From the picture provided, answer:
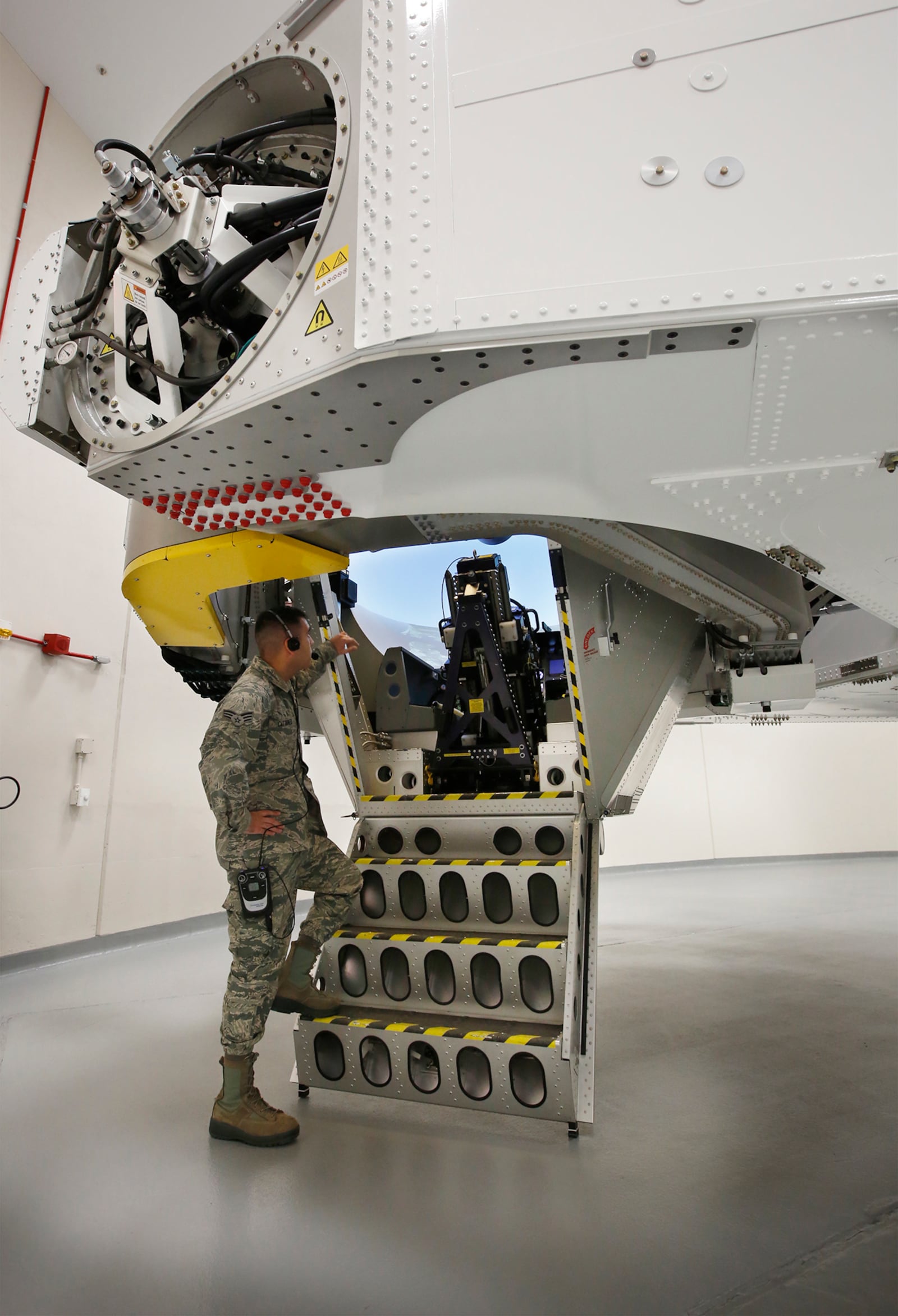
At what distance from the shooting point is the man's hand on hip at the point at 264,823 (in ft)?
9.22

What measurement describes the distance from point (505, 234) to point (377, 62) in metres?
0.76

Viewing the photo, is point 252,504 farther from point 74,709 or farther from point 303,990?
point 74,709

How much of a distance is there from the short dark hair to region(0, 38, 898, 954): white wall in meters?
3.43

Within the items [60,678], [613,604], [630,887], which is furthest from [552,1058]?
[630,887]

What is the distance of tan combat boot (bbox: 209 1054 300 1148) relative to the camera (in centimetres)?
251

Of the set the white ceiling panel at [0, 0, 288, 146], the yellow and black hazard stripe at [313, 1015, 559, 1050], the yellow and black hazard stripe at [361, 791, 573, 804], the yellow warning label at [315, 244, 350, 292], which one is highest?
the white ceiling panel at [0, 0, 288, 146]

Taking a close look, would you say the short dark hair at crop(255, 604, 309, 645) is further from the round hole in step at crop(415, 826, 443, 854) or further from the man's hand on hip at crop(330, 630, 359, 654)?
the round hole in step at crop(415, 826, 443, 854)

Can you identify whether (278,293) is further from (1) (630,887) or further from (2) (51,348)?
(1) (630,887)

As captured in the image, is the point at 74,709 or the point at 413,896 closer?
the point at 413,896

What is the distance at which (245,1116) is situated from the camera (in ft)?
8.32

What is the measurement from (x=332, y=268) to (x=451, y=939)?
2473 mm

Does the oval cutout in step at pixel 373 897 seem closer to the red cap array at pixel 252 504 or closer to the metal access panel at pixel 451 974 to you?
the metal access panel at pixel 451 974

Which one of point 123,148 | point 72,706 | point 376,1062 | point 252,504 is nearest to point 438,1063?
point 376,1062

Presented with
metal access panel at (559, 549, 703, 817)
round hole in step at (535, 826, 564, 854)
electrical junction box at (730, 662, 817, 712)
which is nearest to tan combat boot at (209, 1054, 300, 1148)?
round hole in step at (535, 826, 564, 854)
